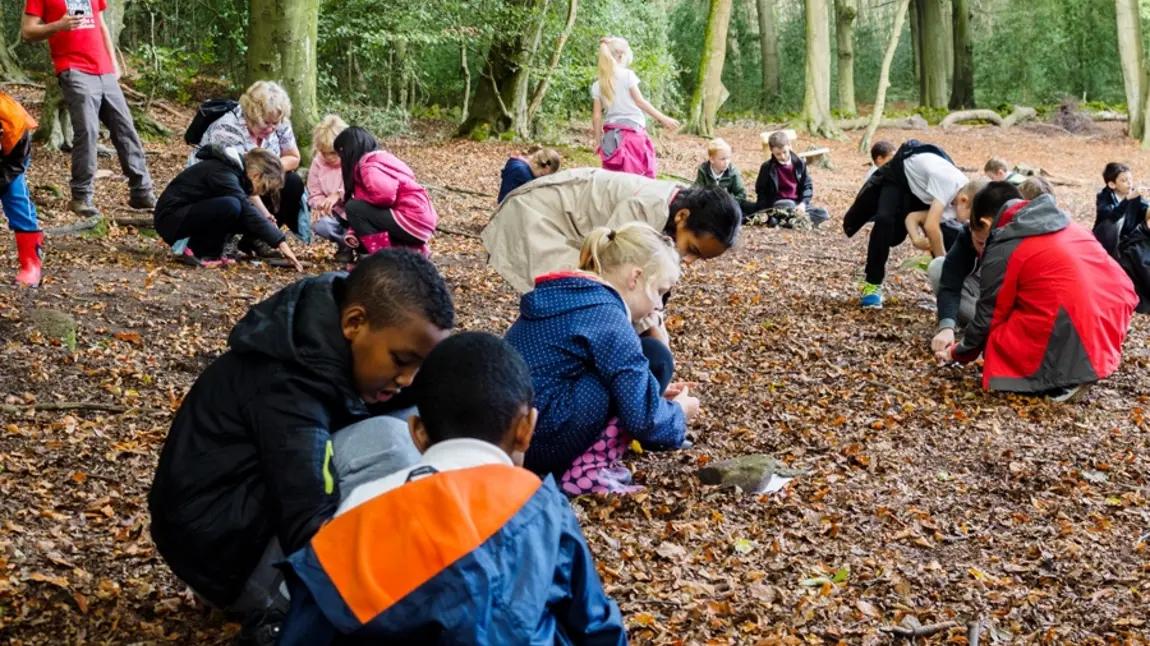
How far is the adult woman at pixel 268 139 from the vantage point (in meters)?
7.19

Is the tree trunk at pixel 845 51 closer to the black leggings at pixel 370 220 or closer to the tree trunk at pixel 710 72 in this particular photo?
the tree trunk at pixel 710 72

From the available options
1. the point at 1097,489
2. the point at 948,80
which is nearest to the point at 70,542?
the point at 1097,489

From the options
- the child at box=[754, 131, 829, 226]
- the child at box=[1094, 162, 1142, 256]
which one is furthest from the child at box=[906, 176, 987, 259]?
the child at box=[754, 131, 829, 226]

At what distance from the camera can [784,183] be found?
36.4ft

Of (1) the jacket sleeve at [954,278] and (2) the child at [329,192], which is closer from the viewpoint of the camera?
(1) the jacket sleeve at [954,278]

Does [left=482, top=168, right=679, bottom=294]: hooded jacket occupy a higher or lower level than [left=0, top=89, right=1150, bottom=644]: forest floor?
higher

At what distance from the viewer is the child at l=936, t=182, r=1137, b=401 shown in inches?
206

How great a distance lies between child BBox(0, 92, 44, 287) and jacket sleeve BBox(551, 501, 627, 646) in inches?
181

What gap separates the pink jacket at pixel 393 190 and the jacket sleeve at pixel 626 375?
3.89 m

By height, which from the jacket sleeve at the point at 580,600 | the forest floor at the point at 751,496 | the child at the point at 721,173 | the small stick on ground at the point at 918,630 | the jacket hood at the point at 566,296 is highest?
the child at the point at 721,173

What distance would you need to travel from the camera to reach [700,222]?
170 inches

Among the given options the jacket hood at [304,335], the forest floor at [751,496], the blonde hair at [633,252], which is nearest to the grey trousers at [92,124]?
the forest floor at [751,496]

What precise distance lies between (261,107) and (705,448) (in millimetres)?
4306

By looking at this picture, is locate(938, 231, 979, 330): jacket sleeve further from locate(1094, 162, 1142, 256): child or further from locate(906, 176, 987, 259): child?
locate(1094, 162, 1142, 256): child
